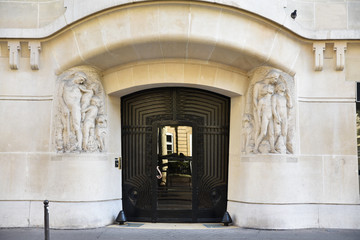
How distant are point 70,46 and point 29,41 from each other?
1.00 m

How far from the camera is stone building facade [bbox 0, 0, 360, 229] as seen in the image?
1033 centimetres

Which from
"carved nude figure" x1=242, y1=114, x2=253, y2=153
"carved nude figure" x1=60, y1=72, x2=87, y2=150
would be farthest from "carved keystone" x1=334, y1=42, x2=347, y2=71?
"carved nude figure" x1=60, y1=72, x2=87, y2=150

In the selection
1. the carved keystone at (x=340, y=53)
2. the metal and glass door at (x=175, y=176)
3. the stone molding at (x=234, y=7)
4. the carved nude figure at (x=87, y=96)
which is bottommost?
the metal and glass door at (x=175, y=176)

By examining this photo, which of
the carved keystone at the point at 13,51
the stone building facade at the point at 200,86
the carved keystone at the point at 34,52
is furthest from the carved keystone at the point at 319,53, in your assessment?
the carved keystone at the point at 13,51

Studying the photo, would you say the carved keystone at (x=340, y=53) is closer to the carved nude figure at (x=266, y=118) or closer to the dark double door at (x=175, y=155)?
the carved nude figure at (x=266, y=118)

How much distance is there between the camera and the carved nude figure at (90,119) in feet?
34.9

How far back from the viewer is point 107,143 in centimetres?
1112

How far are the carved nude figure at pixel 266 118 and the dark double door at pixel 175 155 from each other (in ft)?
4.22

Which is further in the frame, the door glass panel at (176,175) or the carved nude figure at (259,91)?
the door glass panel at (176,175)

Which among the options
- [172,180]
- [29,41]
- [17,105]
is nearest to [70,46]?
[29,41]

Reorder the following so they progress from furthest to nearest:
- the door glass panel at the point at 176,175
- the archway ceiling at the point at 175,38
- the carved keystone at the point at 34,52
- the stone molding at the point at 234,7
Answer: the door glass panel at the point at 176,175 < the carved keystone at the point at 34,52 < the archway ceiling at the point at 175,38 < the stone molding at the point at 234,7

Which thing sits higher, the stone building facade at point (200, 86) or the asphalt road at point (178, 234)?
the stone building facade at point (200, 86)

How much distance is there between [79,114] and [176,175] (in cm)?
286

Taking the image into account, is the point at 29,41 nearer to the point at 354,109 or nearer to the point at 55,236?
the point at 55,236
